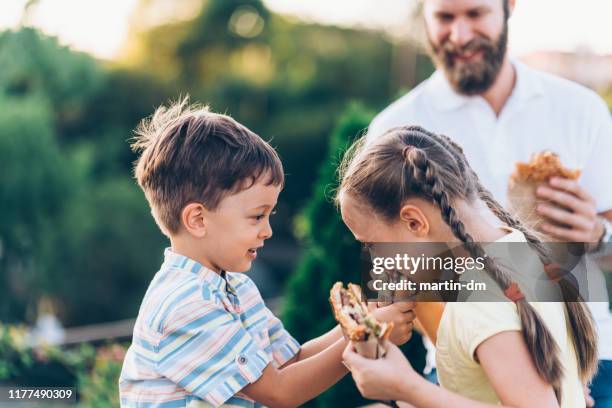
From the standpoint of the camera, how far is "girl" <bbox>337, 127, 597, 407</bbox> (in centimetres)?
183

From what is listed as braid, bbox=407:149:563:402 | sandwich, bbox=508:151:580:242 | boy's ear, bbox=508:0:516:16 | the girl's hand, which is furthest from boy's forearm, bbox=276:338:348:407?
boy's ear, bbox=508:0:516:16

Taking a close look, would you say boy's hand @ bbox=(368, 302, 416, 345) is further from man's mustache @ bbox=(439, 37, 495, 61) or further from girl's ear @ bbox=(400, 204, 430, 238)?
man's mustache @ bbox=(439, 37, 495, 61)

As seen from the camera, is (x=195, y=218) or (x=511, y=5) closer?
(x=195, y=218)

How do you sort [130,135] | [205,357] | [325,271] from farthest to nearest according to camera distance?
[130,135]
[325,271]
[205,357]

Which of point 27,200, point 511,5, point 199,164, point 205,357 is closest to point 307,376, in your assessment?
point 205,357

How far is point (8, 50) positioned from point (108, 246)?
4.45 metres

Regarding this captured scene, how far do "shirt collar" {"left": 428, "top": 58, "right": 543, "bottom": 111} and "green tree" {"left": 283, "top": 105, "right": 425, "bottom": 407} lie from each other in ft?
2.12

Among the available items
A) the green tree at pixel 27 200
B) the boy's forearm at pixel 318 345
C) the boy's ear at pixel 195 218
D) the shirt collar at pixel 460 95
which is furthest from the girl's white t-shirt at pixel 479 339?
the green tree at pixel 27 200

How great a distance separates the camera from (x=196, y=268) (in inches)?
84.3

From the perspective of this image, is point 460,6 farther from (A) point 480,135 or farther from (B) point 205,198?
(B) point 205,198

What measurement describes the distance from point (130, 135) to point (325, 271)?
11966 mm

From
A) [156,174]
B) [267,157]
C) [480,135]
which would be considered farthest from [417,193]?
[480,135]

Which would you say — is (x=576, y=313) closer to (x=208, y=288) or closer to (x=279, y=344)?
(x=279, y=344)

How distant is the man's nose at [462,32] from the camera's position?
3215 mm
